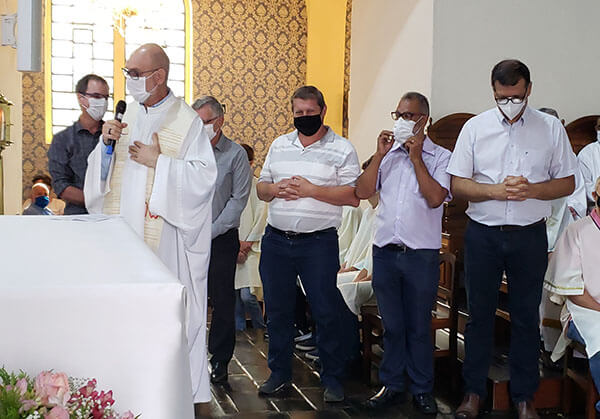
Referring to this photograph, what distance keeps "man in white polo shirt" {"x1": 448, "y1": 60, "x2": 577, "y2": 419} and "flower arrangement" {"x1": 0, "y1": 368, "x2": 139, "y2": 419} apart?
2.57 metres

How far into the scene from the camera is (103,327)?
1.28 m

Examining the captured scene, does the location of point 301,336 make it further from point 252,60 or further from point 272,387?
point 252,60

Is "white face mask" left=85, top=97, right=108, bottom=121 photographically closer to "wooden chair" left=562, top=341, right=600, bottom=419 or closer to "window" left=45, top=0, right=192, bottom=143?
"wooden chair" left=562, top=341, right=600, bottom=419

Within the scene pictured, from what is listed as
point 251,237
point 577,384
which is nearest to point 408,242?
point 577,384

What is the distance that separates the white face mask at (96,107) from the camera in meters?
3.60

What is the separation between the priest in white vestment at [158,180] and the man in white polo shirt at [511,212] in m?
1.24

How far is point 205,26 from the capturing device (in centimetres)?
1017

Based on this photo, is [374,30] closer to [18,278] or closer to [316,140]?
[316,140]

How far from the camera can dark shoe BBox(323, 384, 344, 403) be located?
3.93 meters

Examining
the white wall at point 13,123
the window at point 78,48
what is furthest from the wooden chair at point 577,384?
the window at point 78,48

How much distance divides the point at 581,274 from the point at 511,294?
37 cm

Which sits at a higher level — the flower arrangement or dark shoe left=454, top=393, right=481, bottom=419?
the flower arrangement

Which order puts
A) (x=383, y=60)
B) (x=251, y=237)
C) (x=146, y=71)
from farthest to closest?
(x=383, y=60) → (x=251, y=237) → (x=146, y=71)

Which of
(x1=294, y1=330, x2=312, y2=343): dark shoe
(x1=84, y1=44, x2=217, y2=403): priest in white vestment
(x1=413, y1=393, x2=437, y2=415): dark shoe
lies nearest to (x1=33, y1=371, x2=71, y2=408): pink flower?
(x1=84, y1=44, x2=217, y2=403): priest in white vestment
